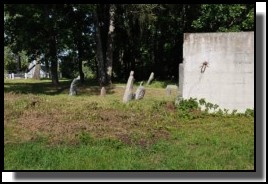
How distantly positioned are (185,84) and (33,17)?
471 cm

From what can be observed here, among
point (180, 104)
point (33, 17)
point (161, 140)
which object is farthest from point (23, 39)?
point (180, 104)

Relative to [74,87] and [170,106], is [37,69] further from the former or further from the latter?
[170,106]

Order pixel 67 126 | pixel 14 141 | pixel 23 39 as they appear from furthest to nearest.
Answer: pixel 23 39 → pixel 67 126 → pixel 14 141

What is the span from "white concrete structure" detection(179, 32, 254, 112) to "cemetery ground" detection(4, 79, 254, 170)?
0.93 metres

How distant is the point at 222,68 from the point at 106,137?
435cm

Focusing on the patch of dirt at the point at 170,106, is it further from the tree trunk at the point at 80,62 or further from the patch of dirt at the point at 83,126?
the tree trunk at the point at 80,62

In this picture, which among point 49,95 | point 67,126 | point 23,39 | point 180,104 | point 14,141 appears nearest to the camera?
point 14,141

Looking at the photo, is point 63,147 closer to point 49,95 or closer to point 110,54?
point 49,95

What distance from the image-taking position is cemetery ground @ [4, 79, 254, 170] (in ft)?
25.6

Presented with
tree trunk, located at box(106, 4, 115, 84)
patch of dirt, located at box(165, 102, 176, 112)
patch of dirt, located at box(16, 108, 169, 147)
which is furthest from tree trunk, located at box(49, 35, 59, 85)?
tree trunk, located at box(106, 4, 115, 84)

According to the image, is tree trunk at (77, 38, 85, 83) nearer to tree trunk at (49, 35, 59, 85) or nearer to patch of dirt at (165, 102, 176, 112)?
tree trunk at (49, 35, 59, 85)

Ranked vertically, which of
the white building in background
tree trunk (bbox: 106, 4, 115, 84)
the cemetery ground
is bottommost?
the cemetery ground

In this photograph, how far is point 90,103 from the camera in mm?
10609

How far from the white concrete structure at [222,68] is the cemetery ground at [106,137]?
928mm
